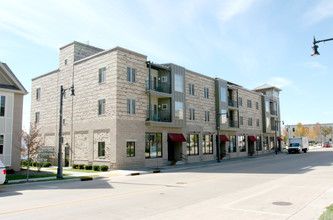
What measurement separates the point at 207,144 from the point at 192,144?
367 cm

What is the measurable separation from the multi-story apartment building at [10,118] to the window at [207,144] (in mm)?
21768

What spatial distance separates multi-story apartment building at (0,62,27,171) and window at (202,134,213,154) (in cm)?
2177

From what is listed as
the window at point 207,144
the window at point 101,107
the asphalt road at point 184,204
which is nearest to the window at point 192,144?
the window at point 207,144

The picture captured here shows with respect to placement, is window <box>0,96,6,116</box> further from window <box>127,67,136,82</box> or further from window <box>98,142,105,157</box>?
window <box>127,67,136,82</box>

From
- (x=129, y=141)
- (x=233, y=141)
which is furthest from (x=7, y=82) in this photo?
(x=233, y=141)

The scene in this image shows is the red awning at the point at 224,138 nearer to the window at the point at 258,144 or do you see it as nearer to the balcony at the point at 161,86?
the balcony at the point at 161,86

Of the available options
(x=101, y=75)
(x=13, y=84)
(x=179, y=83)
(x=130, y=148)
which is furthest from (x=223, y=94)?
(x=13, y=84)

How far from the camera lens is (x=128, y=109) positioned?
26.8 m

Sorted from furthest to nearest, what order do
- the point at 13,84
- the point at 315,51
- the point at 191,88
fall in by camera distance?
the point at 191,88 < the point at 13,84 < the point at 315,51

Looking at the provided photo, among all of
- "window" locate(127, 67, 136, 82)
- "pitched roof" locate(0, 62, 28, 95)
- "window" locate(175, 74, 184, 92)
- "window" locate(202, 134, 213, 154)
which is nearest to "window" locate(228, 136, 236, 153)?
"window" locate(202, 134, 213, 154)

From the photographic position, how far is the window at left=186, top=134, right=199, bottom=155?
34.2 m

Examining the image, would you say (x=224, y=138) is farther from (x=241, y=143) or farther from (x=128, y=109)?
(x=128, y=109)

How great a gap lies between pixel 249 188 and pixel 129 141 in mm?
15345

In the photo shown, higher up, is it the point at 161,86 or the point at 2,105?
the point at 161,86
